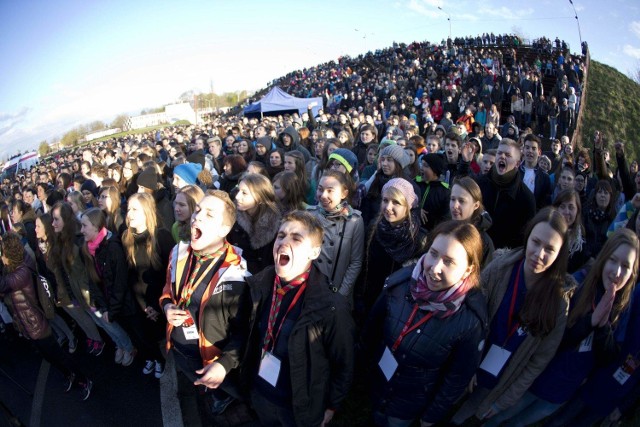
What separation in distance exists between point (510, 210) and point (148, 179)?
492 cm

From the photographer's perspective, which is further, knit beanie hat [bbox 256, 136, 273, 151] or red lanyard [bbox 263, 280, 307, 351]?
knit beanie hat [bbox 256, 136, 273, 151]

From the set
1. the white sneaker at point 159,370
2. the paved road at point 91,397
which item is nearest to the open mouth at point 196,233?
the paved road at point 91,397

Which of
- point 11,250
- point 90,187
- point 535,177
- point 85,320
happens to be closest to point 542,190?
point 535,177

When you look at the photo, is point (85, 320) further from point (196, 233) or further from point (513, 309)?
point (513, 309)

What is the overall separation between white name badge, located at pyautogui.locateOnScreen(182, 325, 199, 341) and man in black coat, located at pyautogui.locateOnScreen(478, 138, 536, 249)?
11.1 ft

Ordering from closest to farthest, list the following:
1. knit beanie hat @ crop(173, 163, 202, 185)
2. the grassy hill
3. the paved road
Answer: the paved road
knit beanie hat @ crop(173, 163, 202, 185)
the grassy hill

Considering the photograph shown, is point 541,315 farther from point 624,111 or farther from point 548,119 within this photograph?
point 624,111

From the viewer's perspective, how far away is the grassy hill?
58.0 ft

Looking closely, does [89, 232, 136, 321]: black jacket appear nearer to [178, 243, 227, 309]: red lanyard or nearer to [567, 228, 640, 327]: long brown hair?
[178, 243, 227, 309]: red lanyard

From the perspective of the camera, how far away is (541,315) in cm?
221

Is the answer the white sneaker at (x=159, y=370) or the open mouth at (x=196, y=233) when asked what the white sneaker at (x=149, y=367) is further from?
the open mouth at (x=196, y=233)

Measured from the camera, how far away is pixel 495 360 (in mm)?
2432

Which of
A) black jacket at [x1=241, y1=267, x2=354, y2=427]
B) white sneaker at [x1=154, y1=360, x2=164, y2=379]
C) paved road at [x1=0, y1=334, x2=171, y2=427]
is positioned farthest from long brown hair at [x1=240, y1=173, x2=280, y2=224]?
paved road at [x1=0, y1=334, x2=171, y2=427]

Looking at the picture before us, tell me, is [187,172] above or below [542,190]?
above
